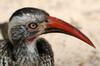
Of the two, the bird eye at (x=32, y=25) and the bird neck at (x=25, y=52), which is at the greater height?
the bird eye at (x=32, y=25)

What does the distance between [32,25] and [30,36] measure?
0.38 feet

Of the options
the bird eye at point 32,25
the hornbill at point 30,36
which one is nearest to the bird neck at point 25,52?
the hornbill at point 30,36

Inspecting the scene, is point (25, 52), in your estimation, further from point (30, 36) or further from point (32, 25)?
point (32, 25)

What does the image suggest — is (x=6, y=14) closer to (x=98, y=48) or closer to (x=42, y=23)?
(x=98, y=48)

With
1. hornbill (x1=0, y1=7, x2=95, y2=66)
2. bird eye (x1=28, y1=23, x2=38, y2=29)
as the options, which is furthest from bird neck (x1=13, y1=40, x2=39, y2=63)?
bird eye (x1=28, y1=23, x2=38, y2=29)

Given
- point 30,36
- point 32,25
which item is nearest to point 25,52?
point 30,36

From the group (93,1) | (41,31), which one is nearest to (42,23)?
(41,31)

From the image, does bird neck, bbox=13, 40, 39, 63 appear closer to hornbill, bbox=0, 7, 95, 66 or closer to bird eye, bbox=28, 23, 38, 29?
hornbill, bbox=0, 7, 95, 66

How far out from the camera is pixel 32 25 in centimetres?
297

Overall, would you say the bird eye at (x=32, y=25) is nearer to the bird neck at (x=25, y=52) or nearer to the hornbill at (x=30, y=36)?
the hornbill at (x=30, y=36)

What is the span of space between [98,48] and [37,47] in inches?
43.8

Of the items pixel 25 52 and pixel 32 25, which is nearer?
pixel 32 25

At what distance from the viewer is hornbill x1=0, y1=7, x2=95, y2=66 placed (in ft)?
9.58

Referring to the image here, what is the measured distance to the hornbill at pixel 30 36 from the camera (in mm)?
2920
